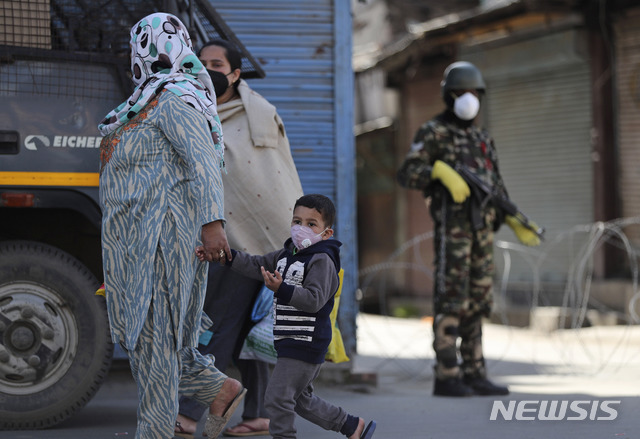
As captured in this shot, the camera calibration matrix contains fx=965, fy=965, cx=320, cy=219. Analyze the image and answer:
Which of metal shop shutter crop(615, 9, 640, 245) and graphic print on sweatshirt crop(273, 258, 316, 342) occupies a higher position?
metal shop shutter crop(615, 9, 640, 245)

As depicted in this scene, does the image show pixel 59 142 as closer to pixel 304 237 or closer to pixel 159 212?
pixel 159 212

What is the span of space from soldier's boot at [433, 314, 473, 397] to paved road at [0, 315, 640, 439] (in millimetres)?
116

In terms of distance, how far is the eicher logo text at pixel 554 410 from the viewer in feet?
16.8

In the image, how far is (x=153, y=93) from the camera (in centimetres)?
386

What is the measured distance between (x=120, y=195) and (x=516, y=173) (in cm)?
1062

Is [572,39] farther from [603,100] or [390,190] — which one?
[390,190]

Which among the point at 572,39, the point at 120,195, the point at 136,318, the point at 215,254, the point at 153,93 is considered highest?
the point at 572,39

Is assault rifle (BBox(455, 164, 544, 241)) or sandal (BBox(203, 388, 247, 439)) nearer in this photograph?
sandal (BBox(203, 388, 247, 439))

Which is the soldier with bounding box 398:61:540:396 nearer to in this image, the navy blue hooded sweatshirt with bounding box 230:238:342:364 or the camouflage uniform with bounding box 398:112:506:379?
the camouflage uniform with bounding box 398:112:506:379

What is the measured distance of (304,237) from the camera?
3.89 metres

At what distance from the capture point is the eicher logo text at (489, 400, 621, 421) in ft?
16.8

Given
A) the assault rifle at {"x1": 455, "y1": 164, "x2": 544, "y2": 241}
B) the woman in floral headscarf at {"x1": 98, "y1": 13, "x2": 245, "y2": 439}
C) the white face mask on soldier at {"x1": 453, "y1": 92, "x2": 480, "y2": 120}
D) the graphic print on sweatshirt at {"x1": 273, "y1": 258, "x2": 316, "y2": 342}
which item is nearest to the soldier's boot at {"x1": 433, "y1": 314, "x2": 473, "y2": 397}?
the assault rifle at {"x1": 455, "y1": 164, "x2": 544, "y2": 241}

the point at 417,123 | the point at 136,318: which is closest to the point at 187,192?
the point at 136,318

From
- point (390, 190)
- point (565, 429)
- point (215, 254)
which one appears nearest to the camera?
point (215, 254)
